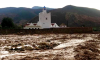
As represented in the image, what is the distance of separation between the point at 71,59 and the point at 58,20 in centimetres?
6686

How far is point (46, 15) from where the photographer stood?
44.3m

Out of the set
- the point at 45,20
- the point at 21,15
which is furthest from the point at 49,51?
the point at 21,15

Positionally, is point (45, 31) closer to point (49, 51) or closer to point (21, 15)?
point (49, 51)

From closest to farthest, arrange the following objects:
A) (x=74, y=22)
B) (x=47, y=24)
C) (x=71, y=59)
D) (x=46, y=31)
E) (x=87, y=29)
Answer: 1. (x=71, y=59)
2. (x=46, y=31)
3. (x=87, y=29)
4. (x=47, y=24)
5. (x=74, y=22)

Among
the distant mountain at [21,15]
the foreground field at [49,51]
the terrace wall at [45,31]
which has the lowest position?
the foreground field at [49,51]

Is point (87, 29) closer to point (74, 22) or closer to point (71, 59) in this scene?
point (71, 59)

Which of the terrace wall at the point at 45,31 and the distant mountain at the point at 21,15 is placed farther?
the distant mountain at the point at 21,15

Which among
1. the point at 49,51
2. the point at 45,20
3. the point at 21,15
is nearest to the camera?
the point at 49,51

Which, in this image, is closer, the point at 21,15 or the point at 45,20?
the point at 45,20

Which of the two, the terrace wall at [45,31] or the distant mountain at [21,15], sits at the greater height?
the distant mountain at [21,15]

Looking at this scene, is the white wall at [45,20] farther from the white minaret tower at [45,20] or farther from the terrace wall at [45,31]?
the terrace wall at [45,31]

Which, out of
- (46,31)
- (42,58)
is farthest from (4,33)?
(42,58)

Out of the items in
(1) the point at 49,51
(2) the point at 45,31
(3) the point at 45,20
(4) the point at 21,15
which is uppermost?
(4) the point at 21,15

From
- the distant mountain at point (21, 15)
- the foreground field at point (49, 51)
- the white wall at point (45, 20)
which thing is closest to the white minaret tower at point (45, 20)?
the white wall at point (45, 20)
